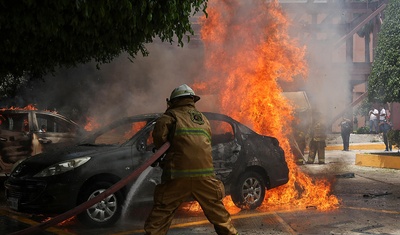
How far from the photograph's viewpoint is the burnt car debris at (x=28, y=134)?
10.2 meters

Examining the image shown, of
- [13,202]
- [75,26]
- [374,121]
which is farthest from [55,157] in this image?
[374,121]

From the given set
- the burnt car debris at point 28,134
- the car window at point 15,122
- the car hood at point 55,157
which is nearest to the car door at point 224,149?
the car hood at point 55,157

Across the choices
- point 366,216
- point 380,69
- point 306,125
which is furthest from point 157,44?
point 366,216

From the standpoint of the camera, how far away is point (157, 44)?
1880 cm

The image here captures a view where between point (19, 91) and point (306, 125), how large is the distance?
31.6ft

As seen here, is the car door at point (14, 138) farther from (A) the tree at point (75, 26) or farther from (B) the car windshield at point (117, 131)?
(A) the tree at point (75, 26)

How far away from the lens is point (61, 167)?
22.1ft

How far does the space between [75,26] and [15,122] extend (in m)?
5.59

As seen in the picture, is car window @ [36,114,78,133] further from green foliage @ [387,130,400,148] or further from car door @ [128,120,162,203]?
green foliage @ [387,130,400,148]

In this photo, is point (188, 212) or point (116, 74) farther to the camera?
point (116, 74)

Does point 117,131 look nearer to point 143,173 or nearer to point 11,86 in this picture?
point 143,173

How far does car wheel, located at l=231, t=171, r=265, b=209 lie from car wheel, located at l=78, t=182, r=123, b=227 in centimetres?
193

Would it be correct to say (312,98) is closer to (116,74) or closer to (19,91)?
(116,74)

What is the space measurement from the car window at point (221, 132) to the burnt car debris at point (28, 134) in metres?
3.54
